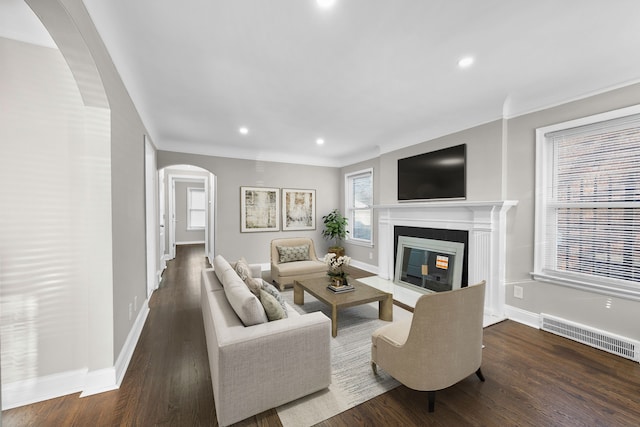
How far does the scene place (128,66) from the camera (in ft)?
7.89

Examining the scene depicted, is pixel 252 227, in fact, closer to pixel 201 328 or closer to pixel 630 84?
pixel 201 328

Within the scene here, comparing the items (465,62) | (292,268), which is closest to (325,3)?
(465,62)

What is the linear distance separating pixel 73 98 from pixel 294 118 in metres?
2.39

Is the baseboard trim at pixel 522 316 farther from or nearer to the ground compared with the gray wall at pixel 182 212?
nearer to the ground

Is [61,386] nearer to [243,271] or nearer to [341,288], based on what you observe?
[243,271]

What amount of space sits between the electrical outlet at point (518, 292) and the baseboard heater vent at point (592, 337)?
10.4 inches

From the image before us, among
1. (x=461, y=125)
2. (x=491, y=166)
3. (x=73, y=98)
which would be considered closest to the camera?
(x=73, y=98)

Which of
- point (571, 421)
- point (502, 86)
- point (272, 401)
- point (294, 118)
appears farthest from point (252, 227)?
point (571, 421)

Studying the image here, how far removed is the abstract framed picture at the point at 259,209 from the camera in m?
5.54

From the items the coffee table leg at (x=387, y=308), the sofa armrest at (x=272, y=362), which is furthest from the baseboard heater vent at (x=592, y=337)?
the sofa armrest at (x=272, y=362)

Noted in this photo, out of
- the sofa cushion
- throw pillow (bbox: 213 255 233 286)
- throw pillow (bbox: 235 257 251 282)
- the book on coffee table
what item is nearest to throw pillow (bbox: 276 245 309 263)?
the book on coffee table

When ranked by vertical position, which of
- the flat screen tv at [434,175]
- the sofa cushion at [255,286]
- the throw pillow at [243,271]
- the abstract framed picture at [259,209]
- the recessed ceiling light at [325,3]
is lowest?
the sofa cushion at [255,286]

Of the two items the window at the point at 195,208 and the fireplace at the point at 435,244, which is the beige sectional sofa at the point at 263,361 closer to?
the fireplace at the point at 435,244

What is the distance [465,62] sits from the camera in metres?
2.38
